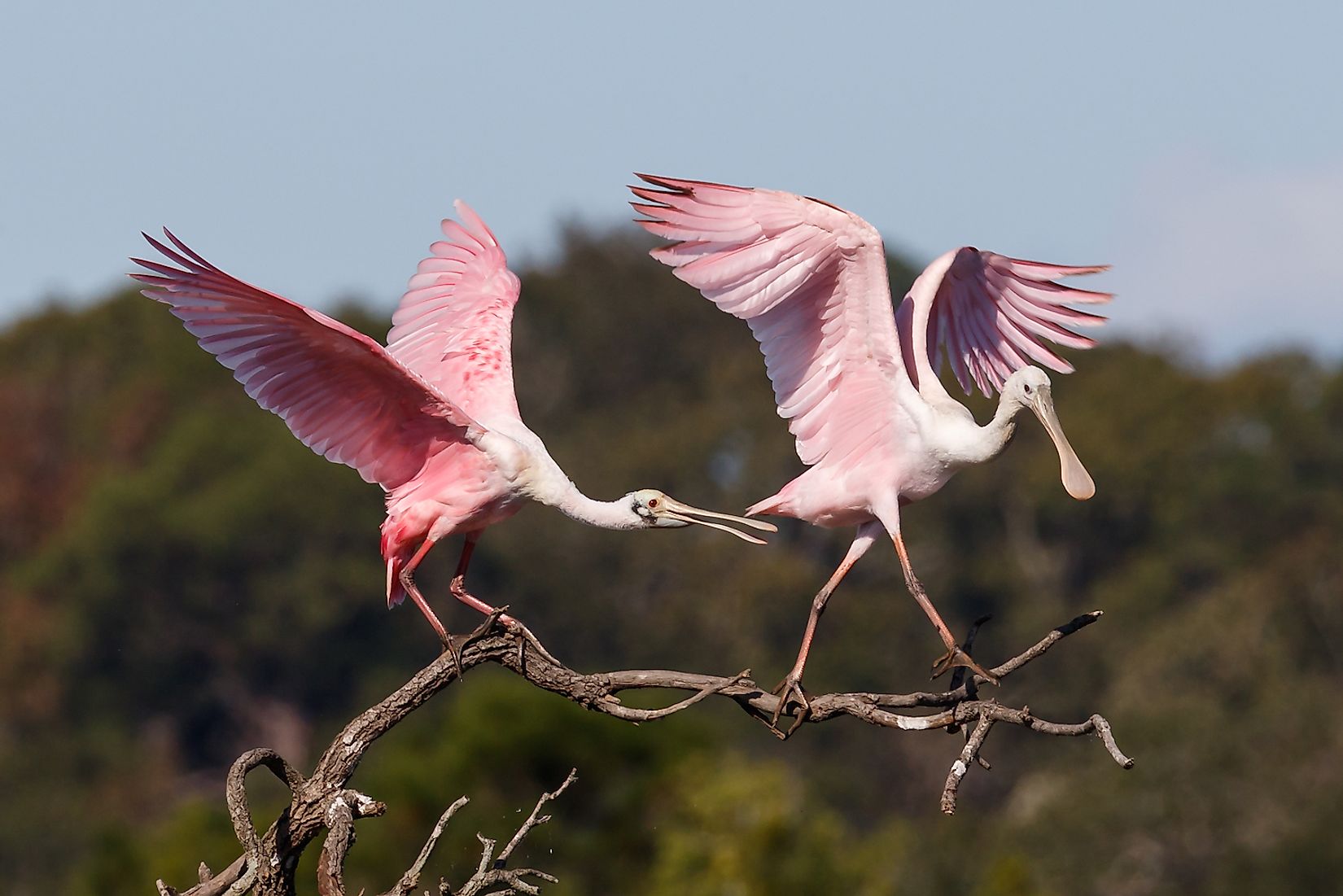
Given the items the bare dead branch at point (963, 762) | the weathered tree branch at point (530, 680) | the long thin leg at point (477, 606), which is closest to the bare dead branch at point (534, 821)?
Answer: the weathered tree branch at point (530, 680)

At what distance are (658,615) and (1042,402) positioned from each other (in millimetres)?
41697

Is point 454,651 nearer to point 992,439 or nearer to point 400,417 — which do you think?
point 400,417

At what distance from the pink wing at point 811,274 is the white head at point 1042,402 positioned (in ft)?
1.50

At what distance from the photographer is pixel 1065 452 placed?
10.3m

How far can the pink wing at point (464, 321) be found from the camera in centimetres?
1127

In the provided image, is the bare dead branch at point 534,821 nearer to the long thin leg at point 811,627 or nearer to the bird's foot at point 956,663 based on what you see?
the long thin leg at point 811,627

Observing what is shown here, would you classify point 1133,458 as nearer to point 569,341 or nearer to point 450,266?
point 569,341

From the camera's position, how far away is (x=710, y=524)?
10.8m

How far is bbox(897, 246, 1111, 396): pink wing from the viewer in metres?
11.3

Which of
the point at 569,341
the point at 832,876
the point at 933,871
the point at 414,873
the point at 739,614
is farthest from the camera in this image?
the point at 569,341

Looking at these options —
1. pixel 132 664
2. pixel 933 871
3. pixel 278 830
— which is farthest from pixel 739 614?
pixel 278 830

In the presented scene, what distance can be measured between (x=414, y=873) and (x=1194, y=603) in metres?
44.8

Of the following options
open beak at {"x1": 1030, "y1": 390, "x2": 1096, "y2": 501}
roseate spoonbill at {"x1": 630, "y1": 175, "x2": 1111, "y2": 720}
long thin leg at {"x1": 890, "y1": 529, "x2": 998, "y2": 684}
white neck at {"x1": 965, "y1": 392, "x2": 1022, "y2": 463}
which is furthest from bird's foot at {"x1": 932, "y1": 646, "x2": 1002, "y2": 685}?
open beak at {"x1": 1030, "y1": 390, "x2": 1096, "y2": 501}

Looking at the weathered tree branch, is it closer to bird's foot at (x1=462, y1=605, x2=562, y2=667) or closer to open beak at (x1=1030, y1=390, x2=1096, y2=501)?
bird's foot at (x1=462, y1=605, x2=562, y2=667)
